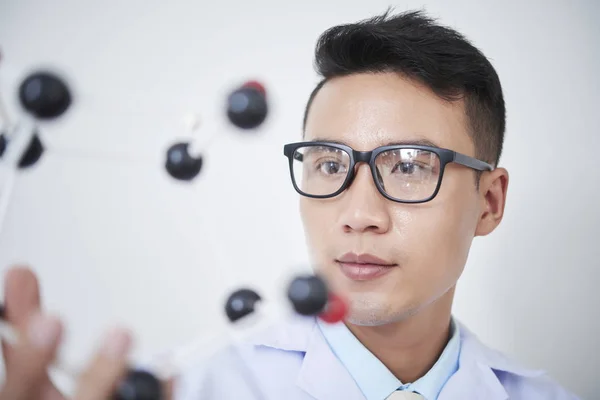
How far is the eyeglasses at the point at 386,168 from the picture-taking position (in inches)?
29.7

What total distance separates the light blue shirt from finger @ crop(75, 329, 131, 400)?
57cm

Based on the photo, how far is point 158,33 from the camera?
1.14 meters

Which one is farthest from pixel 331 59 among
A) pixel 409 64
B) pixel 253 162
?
pixel 253 162

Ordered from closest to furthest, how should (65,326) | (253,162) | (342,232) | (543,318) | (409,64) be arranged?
(65,326), (342,232), (409,64), (253,162), (543,318)

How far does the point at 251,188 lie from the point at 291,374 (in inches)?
13.6

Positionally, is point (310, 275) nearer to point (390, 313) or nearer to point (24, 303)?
point (24, 303)

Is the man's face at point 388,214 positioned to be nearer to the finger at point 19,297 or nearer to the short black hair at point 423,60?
the short black hair at point 423,60

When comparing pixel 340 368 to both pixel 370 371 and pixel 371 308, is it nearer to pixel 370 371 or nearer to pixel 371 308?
pixel 370 371

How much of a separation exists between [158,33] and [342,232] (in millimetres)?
688

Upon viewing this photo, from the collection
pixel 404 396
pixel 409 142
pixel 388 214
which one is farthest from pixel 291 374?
pixel 409 142

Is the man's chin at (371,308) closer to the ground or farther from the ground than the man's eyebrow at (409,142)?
closer to the ground

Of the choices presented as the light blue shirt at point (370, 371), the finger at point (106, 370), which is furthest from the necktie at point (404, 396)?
the finger at point (106, 370)

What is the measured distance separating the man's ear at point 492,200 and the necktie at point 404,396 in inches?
12.5

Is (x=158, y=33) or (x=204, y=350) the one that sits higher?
(x=158, y=33)
